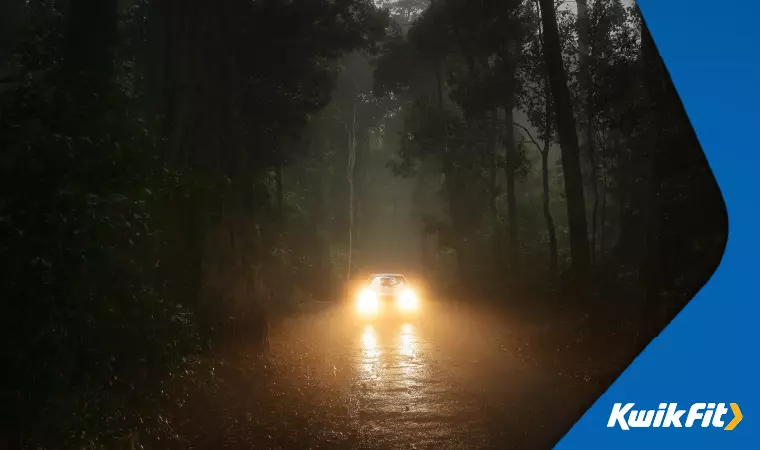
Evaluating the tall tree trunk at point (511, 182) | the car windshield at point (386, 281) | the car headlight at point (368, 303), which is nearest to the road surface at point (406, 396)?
the car headlight at point (368, 303)

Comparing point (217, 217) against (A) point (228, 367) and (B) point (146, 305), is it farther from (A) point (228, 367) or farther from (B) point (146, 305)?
(B) point (146, 305)

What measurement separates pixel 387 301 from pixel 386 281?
82cm

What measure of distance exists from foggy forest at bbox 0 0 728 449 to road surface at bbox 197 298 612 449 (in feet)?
0.23

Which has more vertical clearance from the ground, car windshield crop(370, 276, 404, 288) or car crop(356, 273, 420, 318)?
car windshield crop(370, 276, 404, 288)

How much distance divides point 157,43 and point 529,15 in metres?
14.3

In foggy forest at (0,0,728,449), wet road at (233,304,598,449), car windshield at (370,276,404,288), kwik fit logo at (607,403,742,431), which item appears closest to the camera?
kwik fit logo at (607,403,742,431)

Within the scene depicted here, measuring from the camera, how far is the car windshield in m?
20.1

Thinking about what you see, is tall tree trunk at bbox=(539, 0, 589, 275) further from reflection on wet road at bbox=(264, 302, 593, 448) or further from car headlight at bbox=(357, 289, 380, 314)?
car headlight at bbox=(357, 289, 380, 314)

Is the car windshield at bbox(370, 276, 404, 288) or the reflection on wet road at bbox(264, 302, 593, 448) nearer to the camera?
the reflection on wet road at bbox(264, 302, 593, 448)

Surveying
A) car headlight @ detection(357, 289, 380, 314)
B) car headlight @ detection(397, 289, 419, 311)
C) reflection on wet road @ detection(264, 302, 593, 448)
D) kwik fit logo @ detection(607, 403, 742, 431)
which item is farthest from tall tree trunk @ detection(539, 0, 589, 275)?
kwik fit logo @ detection(607, 403, 742, 431)

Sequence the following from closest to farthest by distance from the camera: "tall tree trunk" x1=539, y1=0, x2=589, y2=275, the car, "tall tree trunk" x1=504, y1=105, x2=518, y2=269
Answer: "tall tree trunk" x1=539, y1=0, x2=589, y2=275 < the car < "tall tree trunk" x1=504, y1=105, x2=518, y2=269

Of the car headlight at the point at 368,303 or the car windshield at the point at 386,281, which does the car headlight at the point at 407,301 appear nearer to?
the car windshield at the point at 386,281

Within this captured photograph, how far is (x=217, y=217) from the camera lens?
12.9 metres

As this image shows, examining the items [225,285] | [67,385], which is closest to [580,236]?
[225,285]
